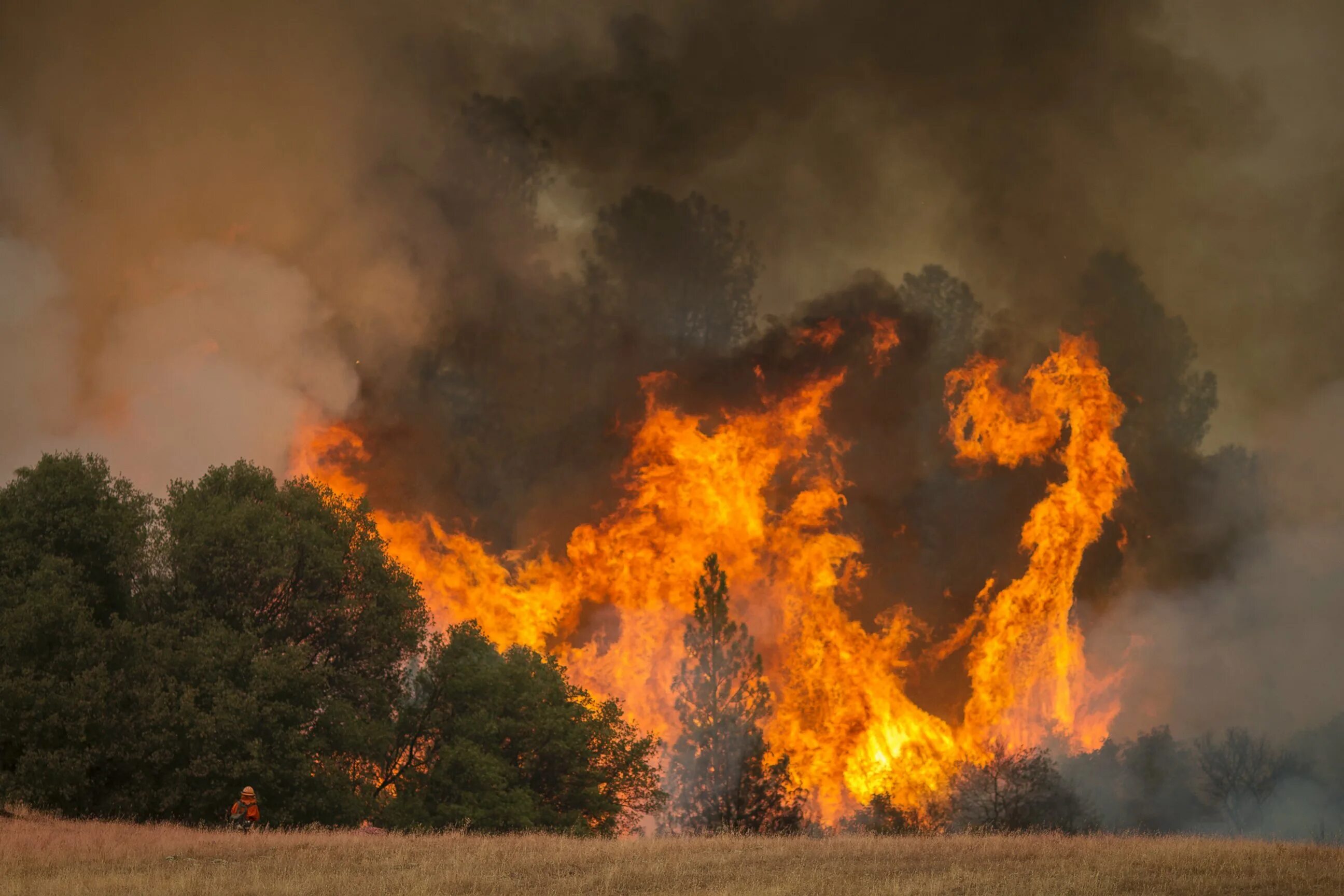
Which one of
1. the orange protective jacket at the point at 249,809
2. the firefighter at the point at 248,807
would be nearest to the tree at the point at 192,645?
the firefighter at the point at 248,807

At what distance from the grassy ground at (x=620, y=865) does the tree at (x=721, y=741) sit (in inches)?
997

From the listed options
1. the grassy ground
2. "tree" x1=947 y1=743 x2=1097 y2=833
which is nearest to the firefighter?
the grassy ground

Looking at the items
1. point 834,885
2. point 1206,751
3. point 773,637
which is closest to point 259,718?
point 834,885

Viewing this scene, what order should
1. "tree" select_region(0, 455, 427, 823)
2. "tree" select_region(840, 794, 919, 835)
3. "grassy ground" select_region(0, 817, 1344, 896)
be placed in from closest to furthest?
"grassy ground" select_region(0, 817, 1344, 896) < "tree" select_region(0, 455, 427, 823) < "tree" select_region(840, 794, 919, 835)

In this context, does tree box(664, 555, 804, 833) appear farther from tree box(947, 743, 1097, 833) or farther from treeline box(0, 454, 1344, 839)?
tree box(947, 743, 1097, 833)

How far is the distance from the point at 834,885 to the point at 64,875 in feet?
50.6

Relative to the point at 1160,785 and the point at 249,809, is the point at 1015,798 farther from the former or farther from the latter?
the point at 249,809

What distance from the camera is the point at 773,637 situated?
2813 inches

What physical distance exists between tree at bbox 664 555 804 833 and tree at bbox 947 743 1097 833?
30.5 ft

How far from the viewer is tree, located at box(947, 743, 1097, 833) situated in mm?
63438

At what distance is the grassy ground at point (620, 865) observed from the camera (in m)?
23.9

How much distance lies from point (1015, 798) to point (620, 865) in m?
42.2

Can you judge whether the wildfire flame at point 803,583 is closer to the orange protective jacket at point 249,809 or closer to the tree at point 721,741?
the tree at point 721,741

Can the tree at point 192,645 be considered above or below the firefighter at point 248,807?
above
